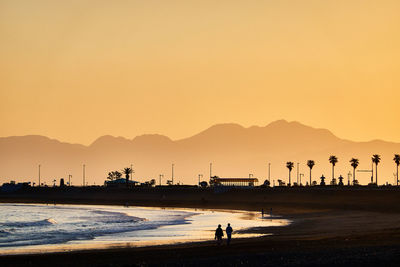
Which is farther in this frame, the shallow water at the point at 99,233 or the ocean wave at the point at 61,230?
the ocean wave at the point at 61,230

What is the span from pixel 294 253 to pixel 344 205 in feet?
279

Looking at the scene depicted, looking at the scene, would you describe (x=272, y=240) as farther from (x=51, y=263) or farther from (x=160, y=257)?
(x=51, y=263)

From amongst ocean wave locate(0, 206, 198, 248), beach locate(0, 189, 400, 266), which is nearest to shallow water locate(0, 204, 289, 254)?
ocean wave locate(0, 206, 198, 248)

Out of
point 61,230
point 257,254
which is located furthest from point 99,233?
point 257,254

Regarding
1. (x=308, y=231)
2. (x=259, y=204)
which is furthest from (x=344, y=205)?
(x=308, y=231)

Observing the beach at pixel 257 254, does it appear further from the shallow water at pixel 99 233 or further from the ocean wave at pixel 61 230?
the ocean wave at pixel 61 230

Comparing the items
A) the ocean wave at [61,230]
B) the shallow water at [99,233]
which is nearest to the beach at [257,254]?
the shallow water at [99,233]

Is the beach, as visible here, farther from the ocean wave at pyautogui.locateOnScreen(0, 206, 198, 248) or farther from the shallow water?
the ocean wave at pyautogui.locateOnScreen(0, 206, 198, 248)

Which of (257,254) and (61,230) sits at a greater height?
(257,254)

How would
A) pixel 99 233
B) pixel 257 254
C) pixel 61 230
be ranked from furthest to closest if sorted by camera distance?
pixel 61 230, pixel 99 233, pixel 257 254

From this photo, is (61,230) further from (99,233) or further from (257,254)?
(257,254)

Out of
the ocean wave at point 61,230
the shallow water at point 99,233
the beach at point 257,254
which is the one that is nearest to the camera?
the beach at point 257,254

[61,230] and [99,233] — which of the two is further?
[61,230]

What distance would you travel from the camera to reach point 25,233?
79.8 m
